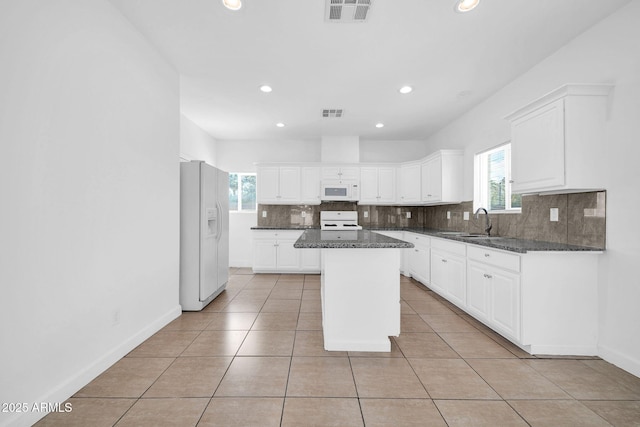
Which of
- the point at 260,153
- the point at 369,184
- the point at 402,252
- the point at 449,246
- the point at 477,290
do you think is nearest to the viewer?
the point at 477,290

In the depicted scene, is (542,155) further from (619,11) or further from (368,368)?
(368,368)

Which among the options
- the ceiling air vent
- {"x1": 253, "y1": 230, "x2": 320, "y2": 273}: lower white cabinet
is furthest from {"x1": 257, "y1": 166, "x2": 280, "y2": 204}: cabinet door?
the ceiling air vent

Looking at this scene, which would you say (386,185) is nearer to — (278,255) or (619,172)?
(278,255)

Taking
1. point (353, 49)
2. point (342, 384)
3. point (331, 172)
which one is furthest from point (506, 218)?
point (331, 172)

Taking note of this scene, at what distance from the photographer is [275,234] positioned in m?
5.56

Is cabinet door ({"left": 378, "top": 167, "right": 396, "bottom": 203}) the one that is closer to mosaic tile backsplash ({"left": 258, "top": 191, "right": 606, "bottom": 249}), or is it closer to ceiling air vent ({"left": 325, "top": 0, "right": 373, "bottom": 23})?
mosaic tile backsplash ({"left": 258, "top": 191, "right": 606, "bottom": 249})

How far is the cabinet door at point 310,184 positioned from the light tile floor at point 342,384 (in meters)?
3.20

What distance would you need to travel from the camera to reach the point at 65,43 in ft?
5.96

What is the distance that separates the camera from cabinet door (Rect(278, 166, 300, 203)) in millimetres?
5734

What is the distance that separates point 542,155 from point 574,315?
1386mm

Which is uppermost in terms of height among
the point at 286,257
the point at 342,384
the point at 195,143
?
the point at 195,143

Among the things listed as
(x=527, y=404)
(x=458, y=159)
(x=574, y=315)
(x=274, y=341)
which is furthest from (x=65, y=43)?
(x=458, y=159)

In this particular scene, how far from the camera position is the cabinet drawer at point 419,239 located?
4434mm

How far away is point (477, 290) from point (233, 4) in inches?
138
